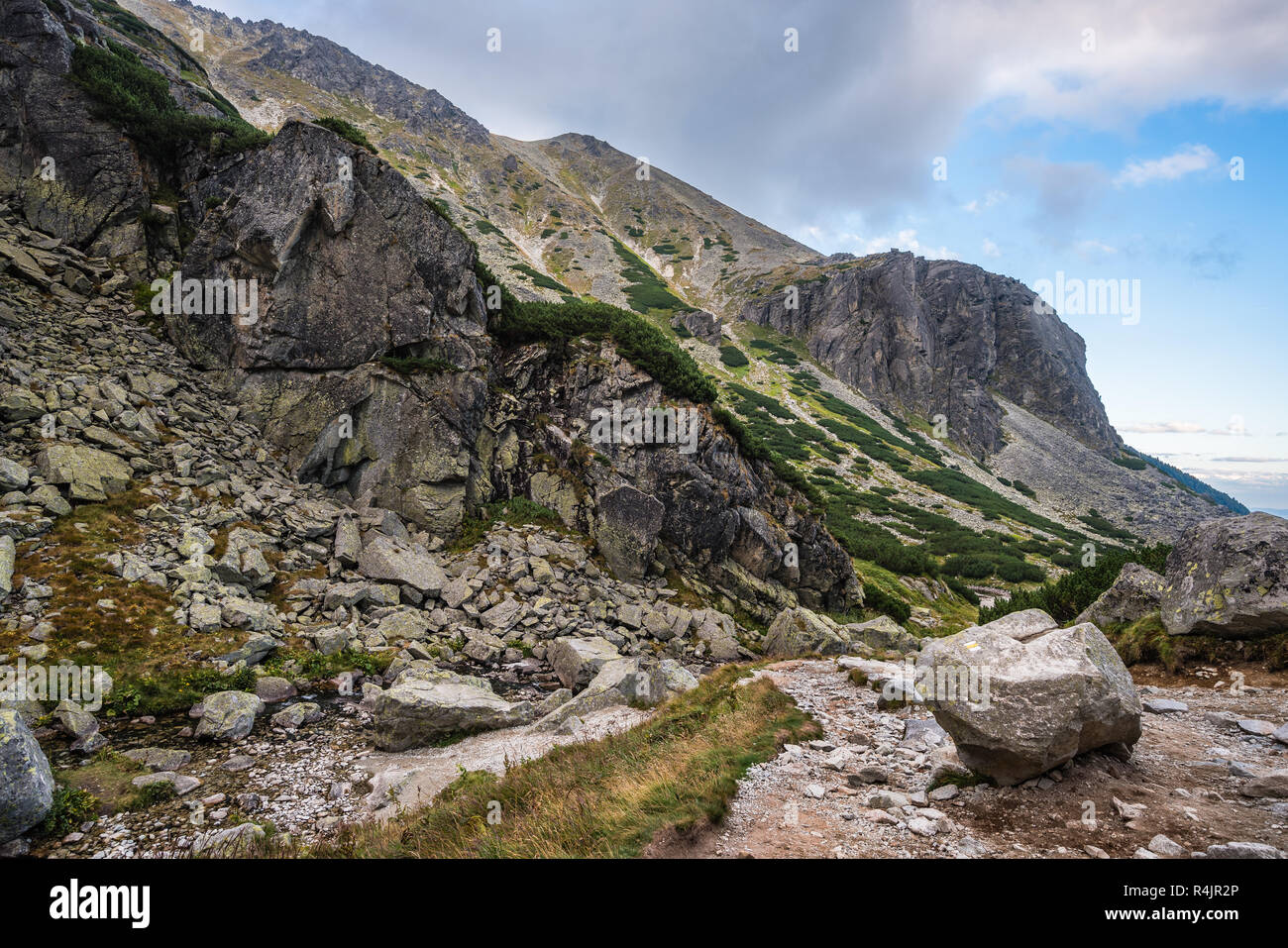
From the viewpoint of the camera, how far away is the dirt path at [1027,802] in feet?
17.1

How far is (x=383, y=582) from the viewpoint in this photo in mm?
19031

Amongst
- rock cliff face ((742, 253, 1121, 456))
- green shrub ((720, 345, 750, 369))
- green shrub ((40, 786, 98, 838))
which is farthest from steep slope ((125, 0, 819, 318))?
green shrub ((40, 786, 98, 838))

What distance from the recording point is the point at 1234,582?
394 inches

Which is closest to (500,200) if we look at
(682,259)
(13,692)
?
(682,259)

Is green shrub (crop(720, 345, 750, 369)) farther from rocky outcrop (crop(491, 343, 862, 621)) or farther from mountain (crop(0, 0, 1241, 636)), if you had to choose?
rocky outcrop (crop(491, 343, 862, 621))

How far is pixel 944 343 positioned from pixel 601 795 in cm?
14615

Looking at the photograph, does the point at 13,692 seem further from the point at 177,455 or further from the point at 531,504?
the point at 531,504

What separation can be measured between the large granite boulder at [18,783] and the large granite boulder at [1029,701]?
44.3 ft

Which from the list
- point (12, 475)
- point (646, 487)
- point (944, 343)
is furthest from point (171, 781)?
point (944, 343)

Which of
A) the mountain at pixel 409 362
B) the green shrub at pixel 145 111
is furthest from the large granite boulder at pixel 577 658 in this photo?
the green shrub at pixel 145 111

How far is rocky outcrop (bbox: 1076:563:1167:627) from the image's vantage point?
42.4 feet

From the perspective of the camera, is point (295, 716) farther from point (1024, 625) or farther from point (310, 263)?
point (310, 263)

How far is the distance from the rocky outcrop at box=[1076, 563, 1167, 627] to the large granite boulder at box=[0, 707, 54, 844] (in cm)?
2193

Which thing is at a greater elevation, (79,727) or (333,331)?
(333,331)
